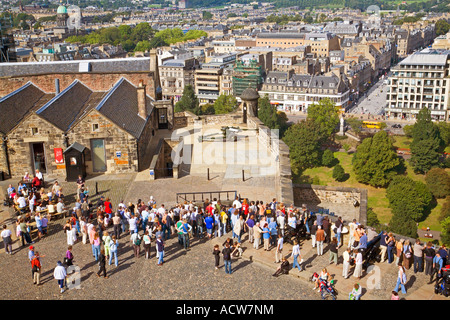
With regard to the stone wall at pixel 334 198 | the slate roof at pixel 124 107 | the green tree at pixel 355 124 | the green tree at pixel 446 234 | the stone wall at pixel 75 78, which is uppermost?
the stone wall at pixel 75 78

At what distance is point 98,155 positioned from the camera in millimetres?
28562

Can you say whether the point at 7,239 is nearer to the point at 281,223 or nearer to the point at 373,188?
the point at 281,223

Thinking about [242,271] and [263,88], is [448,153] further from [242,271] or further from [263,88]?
[242,271]

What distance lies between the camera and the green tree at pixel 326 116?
119 meters

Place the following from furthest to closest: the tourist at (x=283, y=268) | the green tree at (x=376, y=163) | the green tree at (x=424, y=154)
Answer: the green tree at (x=424, y=154) < the green tree at (x=376, y=163) < the tourist at (x=283, y=268)

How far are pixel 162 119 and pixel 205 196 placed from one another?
466 inches

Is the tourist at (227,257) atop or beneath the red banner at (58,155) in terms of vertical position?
beneath

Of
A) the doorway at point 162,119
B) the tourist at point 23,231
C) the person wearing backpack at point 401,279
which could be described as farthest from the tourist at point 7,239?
the doorway at point 162,119

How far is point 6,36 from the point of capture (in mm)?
66062

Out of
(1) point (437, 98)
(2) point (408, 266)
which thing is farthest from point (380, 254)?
(1) point (437, 98)

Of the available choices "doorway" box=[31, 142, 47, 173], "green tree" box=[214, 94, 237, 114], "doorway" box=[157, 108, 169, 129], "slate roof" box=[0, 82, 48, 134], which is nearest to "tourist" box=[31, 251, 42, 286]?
"doorway" box=[31, 142, 47, 173]

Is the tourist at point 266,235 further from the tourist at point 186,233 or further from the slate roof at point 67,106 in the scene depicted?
the slate roof at point 67,106

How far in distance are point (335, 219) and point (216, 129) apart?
1666 centimetres

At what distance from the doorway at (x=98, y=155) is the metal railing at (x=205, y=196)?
19.2ft
